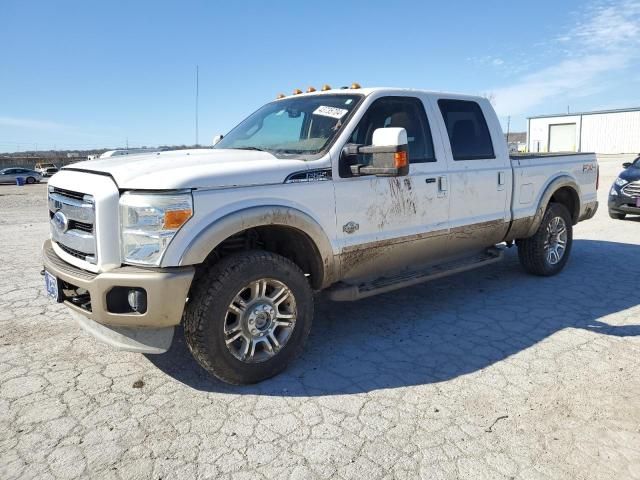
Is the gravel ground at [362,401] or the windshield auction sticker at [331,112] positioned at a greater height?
the windshield auction sticker at [331,112]

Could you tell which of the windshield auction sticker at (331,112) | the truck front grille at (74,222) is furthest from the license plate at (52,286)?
the windshield auction sticker at (331,112)

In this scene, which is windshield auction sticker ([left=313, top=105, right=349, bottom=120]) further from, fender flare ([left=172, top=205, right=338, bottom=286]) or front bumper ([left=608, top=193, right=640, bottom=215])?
front bumper ([left=608, top=193, right=640, bottom=215])

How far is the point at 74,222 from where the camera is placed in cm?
336

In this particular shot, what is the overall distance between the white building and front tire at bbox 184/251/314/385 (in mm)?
A: 55172

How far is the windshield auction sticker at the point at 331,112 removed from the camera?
3968mm

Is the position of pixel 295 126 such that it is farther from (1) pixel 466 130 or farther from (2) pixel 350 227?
(1) pixel 466 130

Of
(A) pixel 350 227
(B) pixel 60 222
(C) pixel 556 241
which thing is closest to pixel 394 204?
(A) pixel 350 227

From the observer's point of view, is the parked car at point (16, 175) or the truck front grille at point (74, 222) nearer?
the truck front grille at point (74, 222)

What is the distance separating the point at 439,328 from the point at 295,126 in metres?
2.16

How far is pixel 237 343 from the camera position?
3434 mm

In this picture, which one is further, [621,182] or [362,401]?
[621,182]

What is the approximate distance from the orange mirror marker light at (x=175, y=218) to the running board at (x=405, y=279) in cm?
145

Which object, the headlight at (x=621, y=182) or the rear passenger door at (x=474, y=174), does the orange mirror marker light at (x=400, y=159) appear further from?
the headlight at (x=621, y=182)

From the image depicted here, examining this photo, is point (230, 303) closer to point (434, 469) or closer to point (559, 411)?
point (434, 469)
